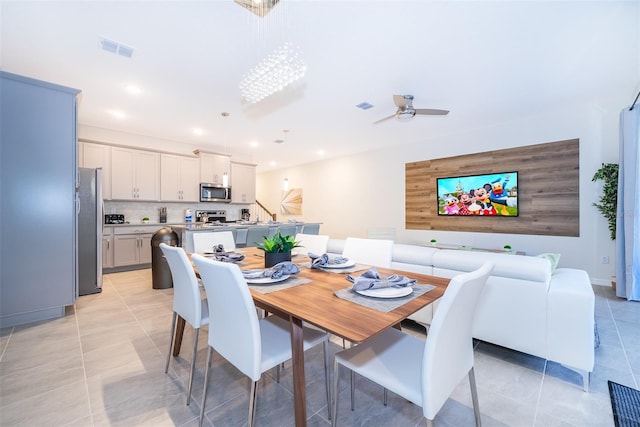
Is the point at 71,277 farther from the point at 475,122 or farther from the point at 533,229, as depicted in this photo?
the point at 533,229

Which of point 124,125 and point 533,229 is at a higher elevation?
point 124,125

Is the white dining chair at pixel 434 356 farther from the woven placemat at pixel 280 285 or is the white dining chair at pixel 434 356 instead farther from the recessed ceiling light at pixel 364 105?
the recessed ceiling light at pixel 364 105

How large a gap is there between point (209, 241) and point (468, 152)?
195 inches

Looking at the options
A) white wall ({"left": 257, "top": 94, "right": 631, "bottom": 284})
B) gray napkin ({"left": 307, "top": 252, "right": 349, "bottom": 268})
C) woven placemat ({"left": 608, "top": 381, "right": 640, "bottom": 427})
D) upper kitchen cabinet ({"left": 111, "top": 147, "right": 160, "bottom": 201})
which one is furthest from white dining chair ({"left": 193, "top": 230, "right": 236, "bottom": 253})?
white wall ({"left": 257, "top": 94, "right": 631, "bottom": 284})

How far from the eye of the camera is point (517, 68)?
293 cm

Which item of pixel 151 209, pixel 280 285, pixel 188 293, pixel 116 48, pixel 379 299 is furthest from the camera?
pixel 151 209

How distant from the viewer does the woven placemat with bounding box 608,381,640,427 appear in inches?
55.4

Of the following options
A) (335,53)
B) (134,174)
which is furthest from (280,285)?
(134,174)

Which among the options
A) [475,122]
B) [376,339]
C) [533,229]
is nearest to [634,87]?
[475,122]

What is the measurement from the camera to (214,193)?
636 centimetres

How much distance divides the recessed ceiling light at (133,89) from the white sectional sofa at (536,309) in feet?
13.5

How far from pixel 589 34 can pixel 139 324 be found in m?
5.10

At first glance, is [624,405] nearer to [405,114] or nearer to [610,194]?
[405,114]

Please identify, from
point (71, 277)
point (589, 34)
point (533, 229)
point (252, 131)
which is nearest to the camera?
point (589, 34)
